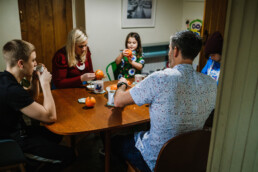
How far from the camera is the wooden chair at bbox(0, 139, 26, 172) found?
146cm

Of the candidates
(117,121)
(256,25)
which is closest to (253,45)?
(256,25)

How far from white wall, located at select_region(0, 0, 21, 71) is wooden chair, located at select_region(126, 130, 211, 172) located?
3.25m

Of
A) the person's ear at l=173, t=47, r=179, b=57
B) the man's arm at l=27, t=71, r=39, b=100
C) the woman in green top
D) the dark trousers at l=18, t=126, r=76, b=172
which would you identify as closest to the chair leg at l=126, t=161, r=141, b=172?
the dark trousers at l=18, t=126, r=76, b=172

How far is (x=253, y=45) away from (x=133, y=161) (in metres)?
1.32

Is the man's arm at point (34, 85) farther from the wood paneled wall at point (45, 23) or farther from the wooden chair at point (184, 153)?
the wood paneled wall at point (45, 23)

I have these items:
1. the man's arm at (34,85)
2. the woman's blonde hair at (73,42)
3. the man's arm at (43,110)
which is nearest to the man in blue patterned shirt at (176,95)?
the man's arm at (43,110)

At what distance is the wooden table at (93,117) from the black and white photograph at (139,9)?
243 centimetres

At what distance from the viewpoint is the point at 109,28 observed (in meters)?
4.08

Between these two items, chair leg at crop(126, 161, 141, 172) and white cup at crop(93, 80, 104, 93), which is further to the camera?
white cup at crop(93, 80, 104, 93)

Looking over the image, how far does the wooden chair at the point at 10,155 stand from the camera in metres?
1.46

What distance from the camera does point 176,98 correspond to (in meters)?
1.40

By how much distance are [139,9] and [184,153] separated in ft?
11.0

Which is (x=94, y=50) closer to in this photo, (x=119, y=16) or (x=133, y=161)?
(x=119, y=16)

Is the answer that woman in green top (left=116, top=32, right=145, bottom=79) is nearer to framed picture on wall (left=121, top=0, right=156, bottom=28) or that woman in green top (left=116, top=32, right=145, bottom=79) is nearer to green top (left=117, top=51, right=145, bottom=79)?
green top (left=117, top=51, right=145, bottom=79)
